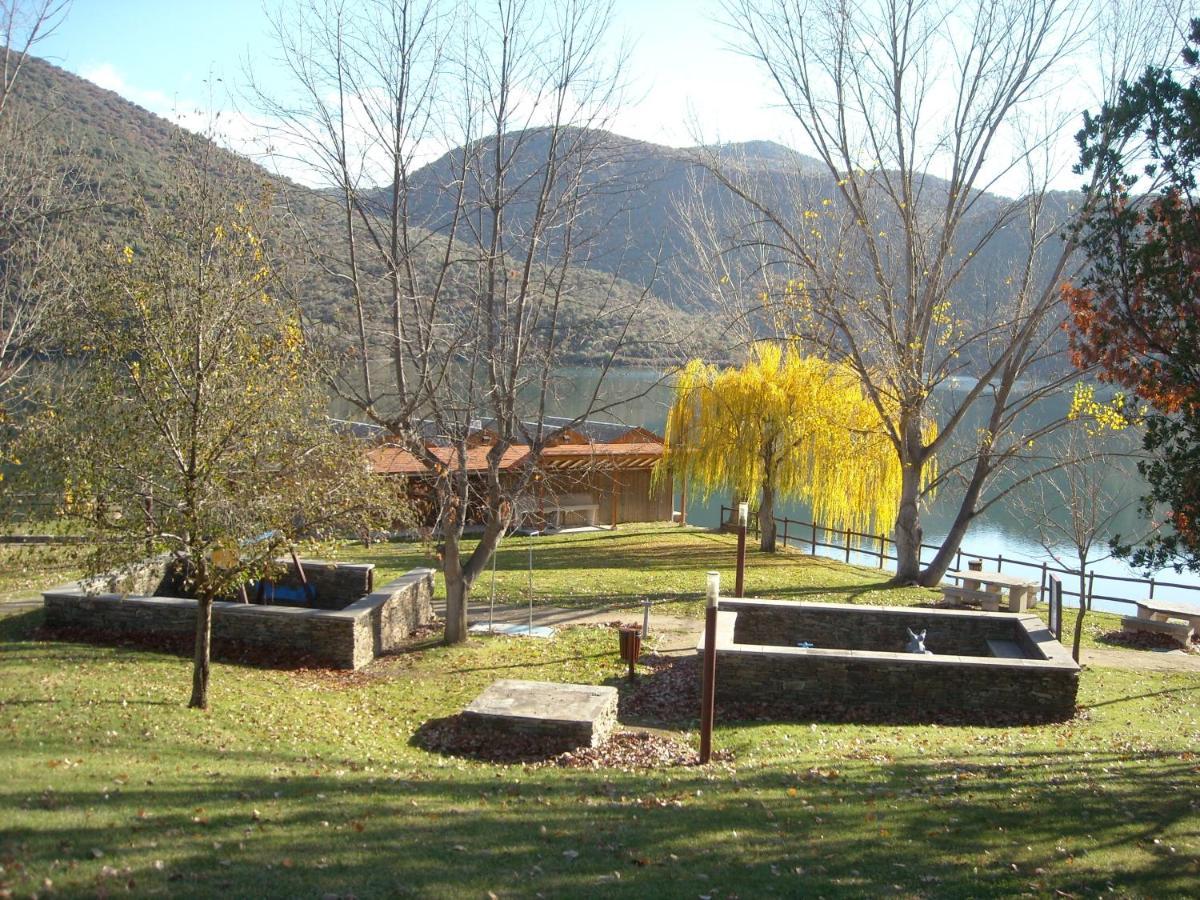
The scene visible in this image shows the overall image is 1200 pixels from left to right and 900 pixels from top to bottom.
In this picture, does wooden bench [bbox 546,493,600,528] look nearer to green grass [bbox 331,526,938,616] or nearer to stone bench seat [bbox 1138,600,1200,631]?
green grass [bbox 331,526,938,616]

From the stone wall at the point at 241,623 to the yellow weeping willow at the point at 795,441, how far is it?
16.7 metres

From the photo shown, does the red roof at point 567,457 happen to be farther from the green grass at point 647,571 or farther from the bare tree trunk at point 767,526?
the bare tree trunk at point 767,526

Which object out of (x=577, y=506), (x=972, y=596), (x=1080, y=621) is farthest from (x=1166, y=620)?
(x=577, y=506)

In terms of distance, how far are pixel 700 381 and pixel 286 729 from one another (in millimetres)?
22165

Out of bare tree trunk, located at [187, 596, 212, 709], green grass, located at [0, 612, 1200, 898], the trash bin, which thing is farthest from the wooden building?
green grass, located at [0, 612, 1200, 898]

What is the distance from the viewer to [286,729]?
9930mm

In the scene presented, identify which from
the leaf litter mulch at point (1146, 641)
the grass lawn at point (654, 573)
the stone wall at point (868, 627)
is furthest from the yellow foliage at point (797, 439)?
the stone wall at point (868, 627)

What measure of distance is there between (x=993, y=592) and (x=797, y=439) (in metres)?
10.7

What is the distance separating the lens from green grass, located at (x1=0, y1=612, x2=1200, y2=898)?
225 inches

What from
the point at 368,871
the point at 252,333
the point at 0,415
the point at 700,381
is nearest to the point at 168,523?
the point at 252,333

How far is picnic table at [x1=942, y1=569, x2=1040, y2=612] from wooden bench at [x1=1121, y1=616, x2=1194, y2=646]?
5.60 feet

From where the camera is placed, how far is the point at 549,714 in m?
10.4

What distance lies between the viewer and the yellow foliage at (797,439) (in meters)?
28.1

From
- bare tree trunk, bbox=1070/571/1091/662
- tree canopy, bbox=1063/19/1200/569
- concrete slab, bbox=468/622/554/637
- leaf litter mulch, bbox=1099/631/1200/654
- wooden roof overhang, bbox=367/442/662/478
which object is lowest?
concrete slab, bbox=468/622/554/637
